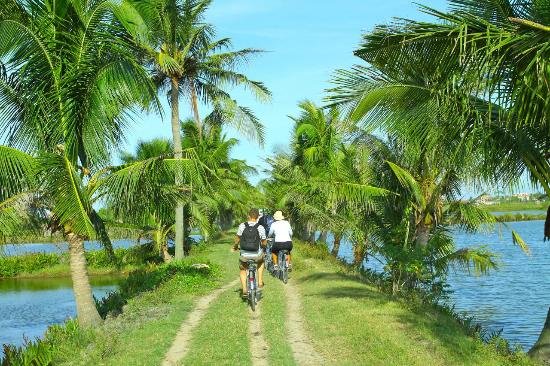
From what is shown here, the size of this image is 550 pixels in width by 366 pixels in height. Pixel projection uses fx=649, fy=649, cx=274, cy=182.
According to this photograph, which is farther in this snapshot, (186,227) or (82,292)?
(186,227)

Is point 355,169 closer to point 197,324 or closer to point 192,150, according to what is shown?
point 192,150

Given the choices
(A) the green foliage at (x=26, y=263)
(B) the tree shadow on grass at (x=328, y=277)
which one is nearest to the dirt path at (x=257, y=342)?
(B) the tree shadow on grass at (x=328, y=277)

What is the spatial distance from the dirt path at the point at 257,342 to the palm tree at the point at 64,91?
3098 millimetres

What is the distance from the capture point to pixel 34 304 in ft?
94.6

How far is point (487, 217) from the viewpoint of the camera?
650 inches

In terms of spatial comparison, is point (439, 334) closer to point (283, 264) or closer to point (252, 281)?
point (252, 281)

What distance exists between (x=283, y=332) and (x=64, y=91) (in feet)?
18.3

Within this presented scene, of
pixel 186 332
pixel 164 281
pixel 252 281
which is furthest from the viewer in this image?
pixel 164 281

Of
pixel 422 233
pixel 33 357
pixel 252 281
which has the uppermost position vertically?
pixel 422 233

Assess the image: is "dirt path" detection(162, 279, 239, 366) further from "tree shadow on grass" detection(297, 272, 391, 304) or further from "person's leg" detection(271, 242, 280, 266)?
"tree shadow on grass" detection(297, 272, 391, 304)

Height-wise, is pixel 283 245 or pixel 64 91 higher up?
pixel 64 91

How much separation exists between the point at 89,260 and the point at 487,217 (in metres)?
32.5

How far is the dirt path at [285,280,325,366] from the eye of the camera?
8508 millimetres

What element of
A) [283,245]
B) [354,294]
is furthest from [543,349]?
[283,245]
